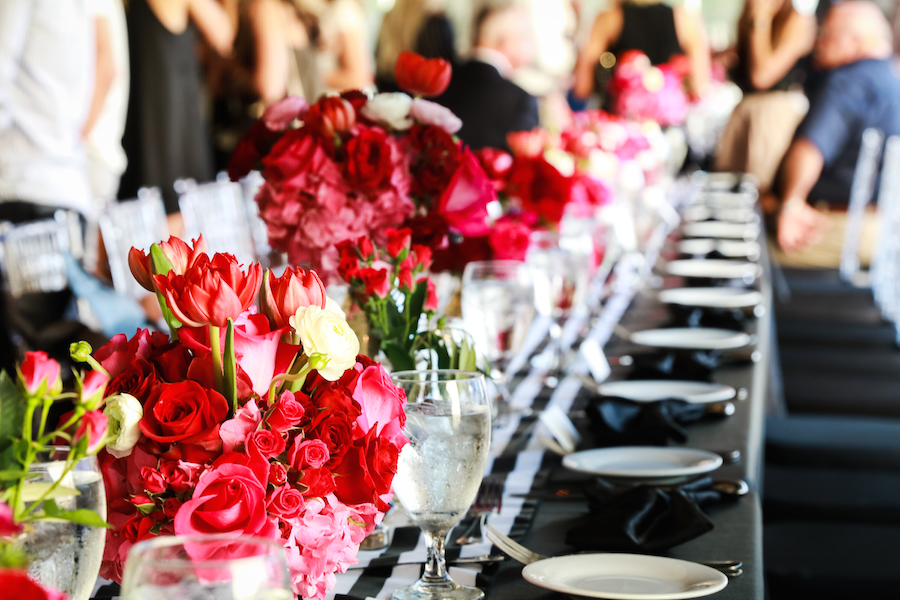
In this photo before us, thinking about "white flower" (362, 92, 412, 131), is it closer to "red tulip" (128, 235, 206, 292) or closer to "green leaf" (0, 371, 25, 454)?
"red tulip" (128, 235, 206, 292)

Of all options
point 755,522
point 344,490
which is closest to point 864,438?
point 755,522

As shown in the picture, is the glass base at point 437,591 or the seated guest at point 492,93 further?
the seated guest at point 492,93

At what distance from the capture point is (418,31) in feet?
12.0

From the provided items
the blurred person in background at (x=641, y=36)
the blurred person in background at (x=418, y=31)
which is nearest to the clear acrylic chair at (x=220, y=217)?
the blurred person in background at (x=418, y=31)

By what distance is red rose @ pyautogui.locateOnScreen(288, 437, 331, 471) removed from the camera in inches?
24.3

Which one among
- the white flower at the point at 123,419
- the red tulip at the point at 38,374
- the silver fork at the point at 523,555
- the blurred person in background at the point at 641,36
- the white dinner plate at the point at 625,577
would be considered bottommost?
the silver fork at the point at 523,555

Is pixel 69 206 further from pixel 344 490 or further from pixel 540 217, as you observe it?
pixel 344 490

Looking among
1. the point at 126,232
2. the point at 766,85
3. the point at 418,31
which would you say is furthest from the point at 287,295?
the point at 766,85

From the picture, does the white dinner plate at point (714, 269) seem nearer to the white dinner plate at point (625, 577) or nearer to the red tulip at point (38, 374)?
the white dinner plate at point (625, 577)

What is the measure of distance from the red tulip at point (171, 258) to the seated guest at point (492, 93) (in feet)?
9.36

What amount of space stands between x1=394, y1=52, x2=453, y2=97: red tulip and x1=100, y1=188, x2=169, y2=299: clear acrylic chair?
1636mm

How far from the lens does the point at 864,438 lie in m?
1.97

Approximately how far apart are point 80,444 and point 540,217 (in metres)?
1.41

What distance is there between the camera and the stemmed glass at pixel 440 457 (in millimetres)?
747
